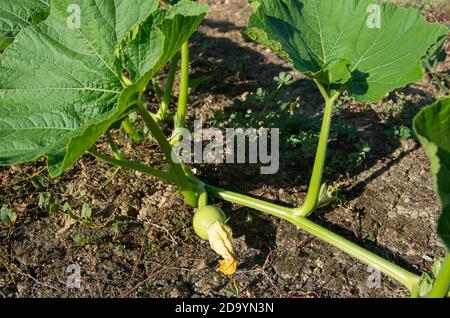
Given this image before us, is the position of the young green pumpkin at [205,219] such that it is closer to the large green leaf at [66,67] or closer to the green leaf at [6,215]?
the large green leaf at [66,67]

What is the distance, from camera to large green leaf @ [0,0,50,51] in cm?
251

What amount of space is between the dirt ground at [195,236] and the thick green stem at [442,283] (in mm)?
336

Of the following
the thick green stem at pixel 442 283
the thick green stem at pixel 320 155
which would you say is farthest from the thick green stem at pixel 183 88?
the thick green stem at pixel 442 283

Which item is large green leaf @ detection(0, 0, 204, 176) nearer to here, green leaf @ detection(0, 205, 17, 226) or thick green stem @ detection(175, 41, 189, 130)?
green leaf @ detection(0, 205, 17, 226)

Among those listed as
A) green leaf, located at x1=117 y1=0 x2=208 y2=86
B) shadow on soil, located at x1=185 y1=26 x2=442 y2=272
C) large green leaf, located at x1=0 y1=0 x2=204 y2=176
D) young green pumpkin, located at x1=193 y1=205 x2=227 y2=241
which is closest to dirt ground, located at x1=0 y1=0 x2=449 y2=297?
shadow on soil, located at x1=185 y1=26 x2=442 y2=272

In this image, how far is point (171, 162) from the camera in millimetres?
2332

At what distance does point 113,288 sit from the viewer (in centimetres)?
224

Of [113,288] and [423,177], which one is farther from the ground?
[423,177]

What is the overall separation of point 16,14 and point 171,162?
97 centimetres

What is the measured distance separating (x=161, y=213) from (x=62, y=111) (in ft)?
A: 2.10

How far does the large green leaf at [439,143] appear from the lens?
150 centimetres

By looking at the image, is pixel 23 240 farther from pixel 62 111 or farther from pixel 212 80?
pixel 212 80

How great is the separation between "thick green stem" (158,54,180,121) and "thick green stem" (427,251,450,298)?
161 centimetres
